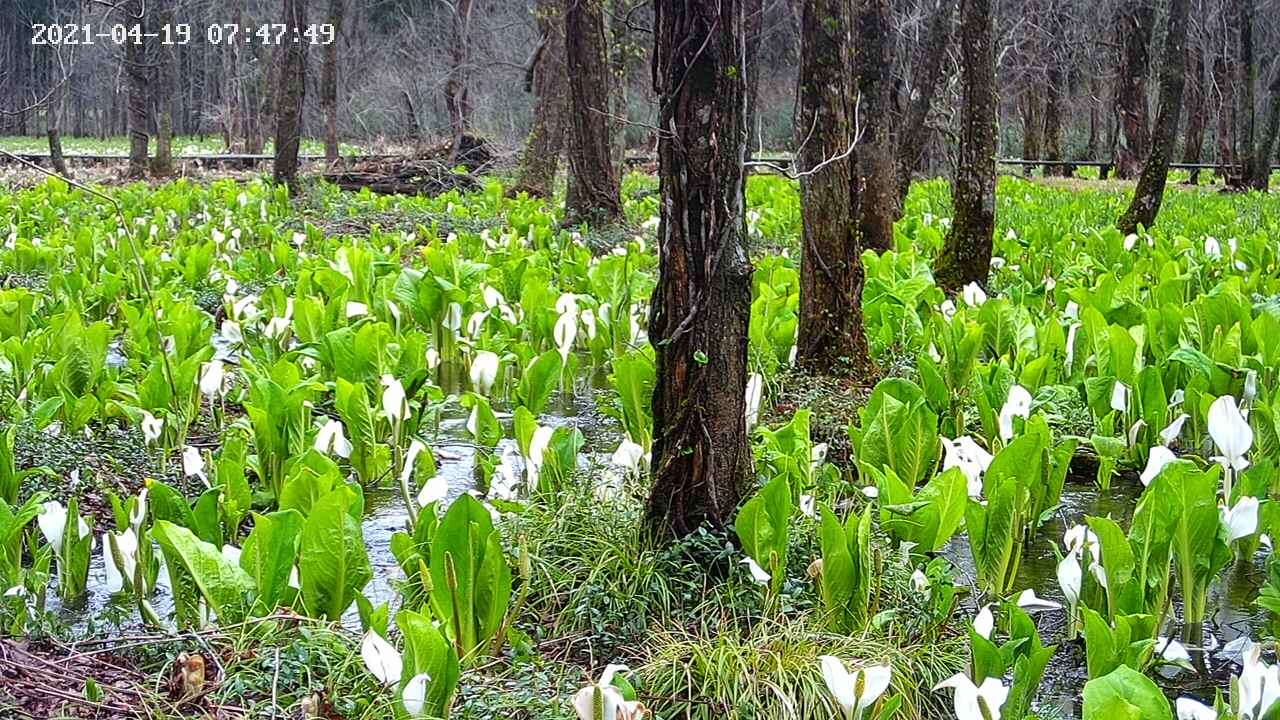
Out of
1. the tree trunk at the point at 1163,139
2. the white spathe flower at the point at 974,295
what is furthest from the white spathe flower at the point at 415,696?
the tree trunk at the point at 1163,139

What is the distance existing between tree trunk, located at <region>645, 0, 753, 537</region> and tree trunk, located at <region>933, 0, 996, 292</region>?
472 centimetres

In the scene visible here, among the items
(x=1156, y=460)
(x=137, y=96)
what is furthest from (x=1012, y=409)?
(x=137, y=96)

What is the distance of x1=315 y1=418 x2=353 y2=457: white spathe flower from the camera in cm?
393

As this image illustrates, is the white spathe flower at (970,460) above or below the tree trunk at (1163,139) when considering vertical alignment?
below

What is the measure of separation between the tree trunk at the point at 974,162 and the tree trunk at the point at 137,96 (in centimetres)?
1060

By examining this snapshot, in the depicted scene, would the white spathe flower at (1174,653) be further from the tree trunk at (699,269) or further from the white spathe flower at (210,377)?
the white spathe flower at (210,377)

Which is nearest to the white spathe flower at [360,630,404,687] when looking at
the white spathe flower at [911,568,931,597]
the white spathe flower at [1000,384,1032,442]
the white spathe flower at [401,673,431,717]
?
the white spathe flower at [401,673,431,717]

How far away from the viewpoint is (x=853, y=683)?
93.7 inches

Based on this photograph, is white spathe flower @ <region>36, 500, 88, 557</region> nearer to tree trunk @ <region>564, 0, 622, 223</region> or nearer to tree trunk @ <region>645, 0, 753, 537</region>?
tree trunk @ <region>645, 0, 753, 537</region>

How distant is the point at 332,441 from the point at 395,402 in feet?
0.78

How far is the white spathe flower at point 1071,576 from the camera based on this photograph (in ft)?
9.65

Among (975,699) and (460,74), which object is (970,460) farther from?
(460,74)

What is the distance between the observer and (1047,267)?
844 cm

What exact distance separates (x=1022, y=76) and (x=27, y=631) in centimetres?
2708
